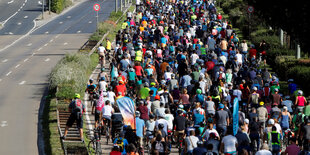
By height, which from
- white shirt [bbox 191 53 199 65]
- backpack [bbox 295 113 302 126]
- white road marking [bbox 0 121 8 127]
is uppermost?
white shirt [bbox 191 53 199 65]

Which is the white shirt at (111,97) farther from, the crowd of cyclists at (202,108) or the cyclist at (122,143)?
the cyclist at (122,143)

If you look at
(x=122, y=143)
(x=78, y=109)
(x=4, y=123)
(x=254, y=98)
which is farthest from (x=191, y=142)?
(x=4, y=123)

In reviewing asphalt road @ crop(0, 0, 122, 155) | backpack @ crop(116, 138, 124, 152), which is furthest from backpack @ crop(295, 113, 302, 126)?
asphalt road @ crop(0, 0, 122, 155)

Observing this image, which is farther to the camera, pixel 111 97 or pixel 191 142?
pixel 111 97

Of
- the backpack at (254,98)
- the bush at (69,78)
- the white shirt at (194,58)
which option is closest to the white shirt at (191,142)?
the backpack at (254,98)

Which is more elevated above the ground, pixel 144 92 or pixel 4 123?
pixel 144 92

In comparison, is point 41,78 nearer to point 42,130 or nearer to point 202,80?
point 42,130

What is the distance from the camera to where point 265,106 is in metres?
24.6

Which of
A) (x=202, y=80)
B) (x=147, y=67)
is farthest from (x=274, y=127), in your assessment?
(x=147, y=67)

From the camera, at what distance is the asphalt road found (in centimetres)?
2880

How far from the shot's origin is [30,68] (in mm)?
47312

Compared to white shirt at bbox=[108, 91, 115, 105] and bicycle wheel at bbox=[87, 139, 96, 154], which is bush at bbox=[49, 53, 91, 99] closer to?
Answer: white shirt at bbox=[108, 91, 115, 105]

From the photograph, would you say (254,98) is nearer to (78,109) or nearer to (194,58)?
(78,109)

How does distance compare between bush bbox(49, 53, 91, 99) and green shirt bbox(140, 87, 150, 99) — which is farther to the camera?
bush bbox(49, 53, 91, 99)
